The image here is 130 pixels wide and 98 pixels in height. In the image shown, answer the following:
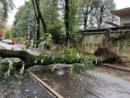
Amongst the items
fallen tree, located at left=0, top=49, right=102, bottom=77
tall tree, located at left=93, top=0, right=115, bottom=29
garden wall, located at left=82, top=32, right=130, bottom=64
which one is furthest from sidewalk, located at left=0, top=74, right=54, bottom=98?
tall tree, located at left=93, top=0, right=115, bottom=29

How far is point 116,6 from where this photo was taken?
27438 mm

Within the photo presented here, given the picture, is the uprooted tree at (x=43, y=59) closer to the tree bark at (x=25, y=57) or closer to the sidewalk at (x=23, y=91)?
the tree bark at (x=25, y=57)

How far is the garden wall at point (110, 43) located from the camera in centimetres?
798

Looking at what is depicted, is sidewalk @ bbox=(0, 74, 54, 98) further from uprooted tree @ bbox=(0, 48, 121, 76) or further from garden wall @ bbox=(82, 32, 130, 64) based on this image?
garden wall @ bbox=(82, 32, 130, 64)

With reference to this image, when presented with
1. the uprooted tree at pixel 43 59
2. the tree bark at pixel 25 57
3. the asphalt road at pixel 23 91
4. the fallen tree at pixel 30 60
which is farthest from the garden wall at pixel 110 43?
the asphalt road at pixel 23 91

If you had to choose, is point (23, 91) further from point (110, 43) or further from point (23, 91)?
point (110, 43)

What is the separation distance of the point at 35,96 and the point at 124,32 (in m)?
7.89

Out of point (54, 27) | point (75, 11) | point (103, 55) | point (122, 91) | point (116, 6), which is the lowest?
point (122, 91)

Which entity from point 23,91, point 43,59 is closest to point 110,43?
point 43,59

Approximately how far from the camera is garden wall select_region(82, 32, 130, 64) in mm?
7980

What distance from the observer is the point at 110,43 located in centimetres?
900

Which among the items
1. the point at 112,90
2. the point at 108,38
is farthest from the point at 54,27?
the point at 112,90

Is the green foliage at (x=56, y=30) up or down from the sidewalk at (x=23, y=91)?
up

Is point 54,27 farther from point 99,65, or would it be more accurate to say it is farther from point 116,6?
point 116,6
